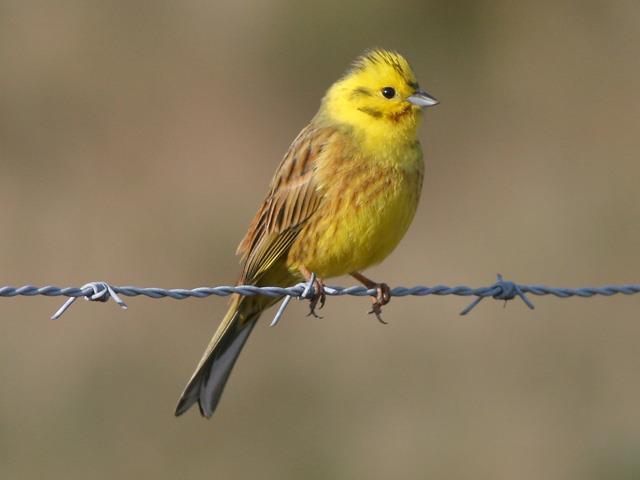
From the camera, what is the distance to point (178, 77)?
11.2 metres

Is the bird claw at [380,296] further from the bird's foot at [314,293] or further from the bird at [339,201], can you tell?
the bird's foot at [314,293]

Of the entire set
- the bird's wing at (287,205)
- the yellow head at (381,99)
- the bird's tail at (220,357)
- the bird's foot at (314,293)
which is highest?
the yellow head at (381,99)

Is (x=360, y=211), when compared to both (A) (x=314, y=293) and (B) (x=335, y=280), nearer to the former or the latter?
(A) (x=314, y=293)

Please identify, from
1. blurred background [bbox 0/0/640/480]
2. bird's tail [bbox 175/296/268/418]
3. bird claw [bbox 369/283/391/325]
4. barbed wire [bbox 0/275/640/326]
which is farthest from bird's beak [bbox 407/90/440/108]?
blurred background [bbox 0/0/640/480]

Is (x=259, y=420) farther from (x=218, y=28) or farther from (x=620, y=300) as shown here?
(x=218, y=28)

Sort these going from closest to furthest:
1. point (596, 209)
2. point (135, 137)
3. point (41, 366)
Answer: point (41, 366) < point (596, 209) < point (135, 137)

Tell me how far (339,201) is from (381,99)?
0.55 meters

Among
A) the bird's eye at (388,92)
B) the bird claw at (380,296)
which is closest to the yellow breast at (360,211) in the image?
the bird claw at (380,296)

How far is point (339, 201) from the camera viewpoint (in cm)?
575

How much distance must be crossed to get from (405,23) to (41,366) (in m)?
4.41

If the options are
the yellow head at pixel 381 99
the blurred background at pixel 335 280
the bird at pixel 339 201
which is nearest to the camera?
the bird at pixel 339 201

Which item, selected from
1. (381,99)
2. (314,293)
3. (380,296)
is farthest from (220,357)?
(381,99)

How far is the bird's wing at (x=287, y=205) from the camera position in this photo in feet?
19.3

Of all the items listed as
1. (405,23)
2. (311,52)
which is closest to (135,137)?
(311,52)
